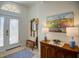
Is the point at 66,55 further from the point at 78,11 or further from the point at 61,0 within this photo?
the point at 61,0

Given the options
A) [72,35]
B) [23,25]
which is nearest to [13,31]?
[23,25]

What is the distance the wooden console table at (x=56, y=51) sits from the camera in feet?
5.59

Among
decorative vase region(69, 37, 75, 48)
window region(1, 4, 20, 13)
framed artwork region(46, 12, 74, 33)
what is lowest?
decorative vase region(69, 37, 75, 48)

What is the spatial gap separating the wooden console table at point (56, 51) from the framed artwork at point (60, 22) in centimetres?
35

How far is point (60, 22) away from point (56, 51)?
2.05 ft

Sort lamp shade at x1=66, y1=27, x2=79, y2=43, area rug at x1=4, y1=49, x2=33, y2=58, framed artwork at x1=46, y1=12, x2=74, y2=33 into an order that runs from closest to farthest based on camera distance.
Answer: lamp shade at x1=66, y1=27, x2=79, y2=43
framed artwork at x1=46, y1=12, x2=74, y2=33
area rug at x1=4, y1=49, x2=33, y2=58

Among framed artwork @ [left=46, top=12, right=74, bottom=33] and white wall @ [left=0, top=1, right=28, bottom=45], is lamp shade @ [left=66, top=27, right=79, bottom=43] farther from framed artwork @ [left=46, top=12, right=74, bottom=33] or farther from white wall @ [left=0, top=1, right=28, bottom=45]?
white wall @ [left=0, top=1, right=28, bottom=45]

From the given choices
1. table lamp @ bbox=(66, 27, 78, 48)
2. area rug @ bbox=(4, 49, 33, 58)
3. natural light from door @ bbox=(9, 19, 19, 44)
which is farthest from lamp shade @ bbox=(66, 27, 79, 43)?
natural light from door @ bbox=(9, 19, 19, 44)

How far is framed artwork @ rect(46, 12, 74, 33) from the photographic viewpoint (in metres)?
1.79

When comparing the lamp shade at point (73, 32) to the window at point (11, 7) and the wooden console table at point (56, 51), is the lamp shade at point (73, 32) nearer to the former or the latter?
the wooden console table at point (56, 51)

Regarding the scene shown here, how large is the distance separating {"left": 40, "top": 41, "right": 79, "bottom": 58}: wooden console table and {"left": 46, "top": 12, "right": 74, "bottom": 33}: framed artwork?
0.35 metres

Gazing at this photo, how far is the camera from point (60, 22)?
1.88 m

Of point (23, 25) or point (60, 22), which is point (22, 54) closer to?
point (23, 25)

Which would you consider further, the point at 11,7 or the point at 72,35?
the point at 11,7
